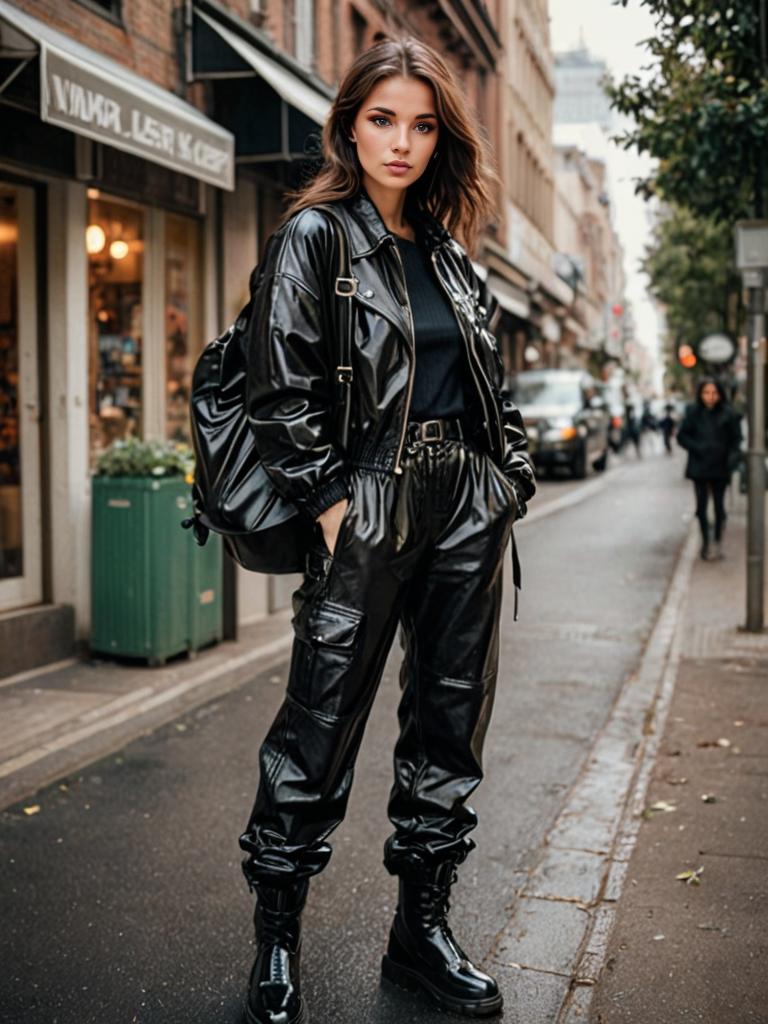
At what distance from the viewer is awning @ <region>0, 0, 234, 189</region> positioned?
250 inches

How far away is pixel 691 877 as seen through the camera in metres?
4.17

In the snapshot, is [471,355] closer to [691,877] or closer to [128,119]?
[691,877]

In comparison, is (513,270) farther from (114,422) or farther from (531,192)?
(114,422)

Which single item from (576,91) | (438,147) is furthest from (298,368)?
(576,91)

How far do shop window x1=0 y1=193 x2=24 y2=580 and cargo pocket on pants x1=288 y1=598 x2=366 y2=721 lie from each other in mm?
5311

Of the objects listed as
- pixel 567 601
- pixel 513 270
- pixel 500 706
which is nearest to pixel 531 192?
pixel 513 270

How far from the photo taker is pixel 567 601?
428 inches

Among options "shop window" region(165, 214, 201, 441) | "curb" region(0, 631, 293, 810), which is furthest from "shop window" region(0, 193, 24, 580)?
"shop window" region(165, 214, 201, 441)

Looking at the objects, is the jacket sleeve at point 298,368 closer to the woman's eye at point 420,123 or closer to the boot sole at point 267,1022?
the woman's eye at point 420,123

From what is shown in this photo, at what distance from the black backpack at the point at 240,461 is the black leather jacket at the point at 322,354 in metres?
0.03

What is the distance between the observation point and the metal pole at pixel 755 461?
8606mm

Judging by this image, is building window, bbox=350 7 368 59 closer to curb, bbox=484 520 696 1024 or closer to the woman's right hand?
curb, bbox=484 520 696 1024

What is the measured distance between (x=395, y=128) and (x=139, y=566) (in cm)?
490

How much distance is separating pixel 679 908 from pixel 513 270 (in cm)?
2968
